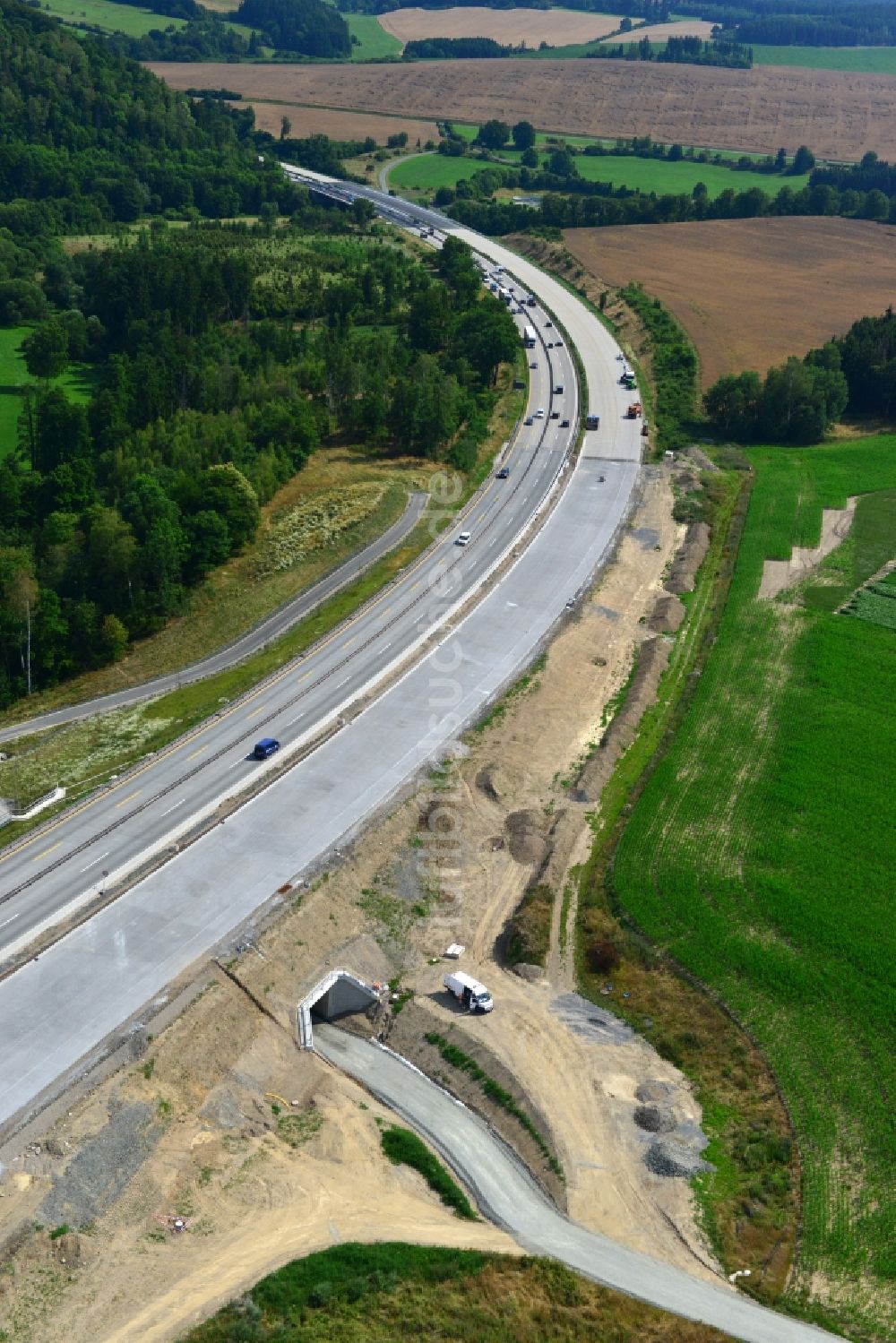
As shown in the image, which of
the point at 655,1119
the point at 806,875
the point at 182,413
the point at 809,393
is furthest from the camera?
the point at 809,393

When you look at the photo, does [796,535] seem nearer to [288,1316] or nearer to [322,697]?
[322,697]

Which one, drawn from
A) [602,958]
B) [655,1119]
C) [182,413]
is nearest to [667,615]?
[602,958]

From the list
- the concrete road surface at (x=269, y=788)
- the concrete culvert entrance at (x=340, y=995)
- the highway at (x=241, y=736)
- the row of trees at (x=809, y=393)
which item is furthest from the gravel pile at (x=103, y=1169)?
the row of trees at (x=809, y=393)

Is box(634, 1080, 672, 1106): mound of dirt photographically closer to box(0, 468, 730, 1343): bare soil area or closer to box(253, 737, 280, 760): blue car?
box(0, 468, 730, 1343): bare soil area

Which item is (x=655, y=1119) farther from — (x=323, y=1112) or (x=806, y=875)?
(x=806, y=875)

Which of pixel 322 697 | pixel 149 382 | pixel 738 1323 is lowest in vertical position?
pixel 738 1323

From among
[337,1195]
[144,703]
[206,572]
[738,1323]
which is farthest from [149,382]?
[738,1323]

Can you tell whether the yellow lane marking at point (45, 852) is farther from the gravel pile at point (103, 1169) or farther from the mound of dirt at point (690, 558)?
the mound of dirt at point (690, 558)

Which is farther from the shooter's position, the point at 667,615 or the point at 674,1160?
the point at 667,615
